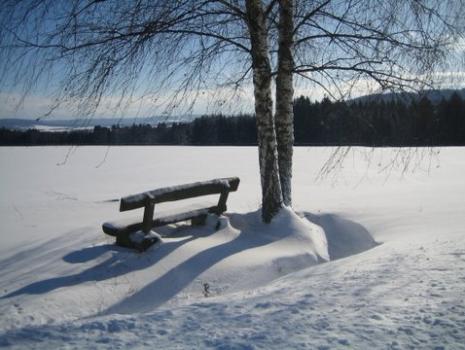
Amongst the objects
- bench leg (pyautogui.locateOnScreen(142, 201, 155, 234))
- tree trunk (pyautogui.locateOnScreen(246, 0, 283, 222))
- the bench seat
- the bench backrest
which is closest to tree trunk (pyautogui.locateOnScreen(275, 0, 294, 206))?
tree trunk (pyautogui.locateOnScreen(246, 0, 283, 222))

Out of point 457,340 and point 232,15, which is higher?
point 232,15

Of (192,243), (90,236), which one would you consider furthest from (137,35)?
(90,236)

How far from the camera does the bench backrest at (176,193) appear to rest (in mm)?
6359

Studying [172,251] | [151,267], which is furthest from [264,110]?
[151,267]

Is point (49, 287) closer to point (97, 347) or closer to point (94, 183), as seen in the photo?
point (97, 347)

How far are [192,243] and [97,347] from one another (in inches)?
131

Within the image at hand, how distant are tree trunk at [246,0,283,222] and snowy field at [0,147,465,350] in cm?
41

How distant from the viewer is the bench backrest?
636 cm

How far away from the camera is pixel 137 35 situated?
5.65 metres

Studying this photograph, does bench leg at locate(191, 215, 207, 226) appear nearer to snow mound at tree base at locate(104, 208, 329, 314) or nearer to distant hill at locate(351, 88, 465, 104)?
snow mound at tree base at locate(104, 208, 329, 314)

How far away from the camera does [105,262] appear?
20.2 feet

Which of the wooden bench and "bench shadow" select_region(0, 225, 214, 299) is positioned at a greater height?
the wooden bench

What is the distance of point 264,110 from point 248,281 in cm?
293

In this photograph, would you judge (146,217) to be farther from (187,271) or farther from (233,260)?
(233,260)
